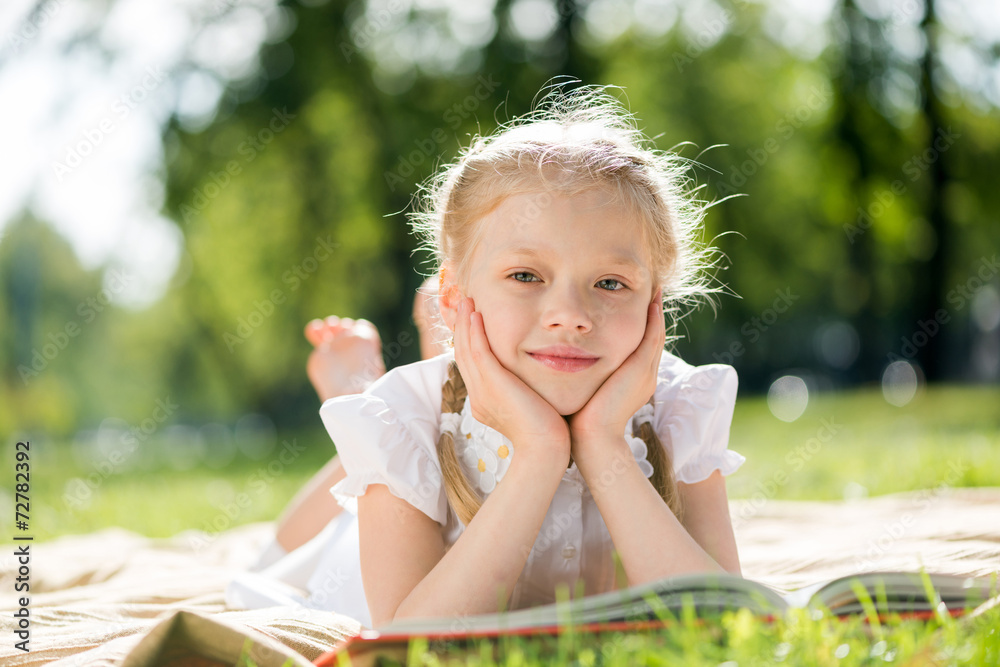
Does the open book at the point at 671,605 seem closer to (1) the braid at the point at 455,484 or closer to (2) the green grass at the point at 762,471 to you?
(1) the braid at the point at 455,484

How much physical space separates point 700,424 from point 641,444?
17 centimetres

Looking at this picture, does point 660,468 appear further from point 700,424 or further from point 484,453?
point 484,453

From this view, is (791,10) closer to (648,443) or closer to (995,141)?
(995,141)

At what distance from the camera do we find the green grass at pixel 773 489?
1.24 m

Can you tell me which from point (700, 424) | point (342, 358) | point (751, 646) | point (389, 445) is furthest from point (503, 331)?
point (342, 358)

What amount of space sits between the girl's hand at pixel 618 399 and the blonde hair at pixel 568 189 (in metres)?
0.25

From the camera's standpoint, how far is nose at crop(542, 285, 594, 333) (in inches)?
72.6

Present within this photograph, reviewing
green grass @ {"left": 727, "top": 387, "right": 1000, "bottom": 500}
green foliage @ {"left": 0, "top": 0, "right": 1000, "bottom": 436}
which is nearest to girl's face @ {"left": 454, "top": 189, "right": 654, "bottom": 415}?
green grass @ {"left": 727, "top": 387, "right": 1000, "bottom": 500}

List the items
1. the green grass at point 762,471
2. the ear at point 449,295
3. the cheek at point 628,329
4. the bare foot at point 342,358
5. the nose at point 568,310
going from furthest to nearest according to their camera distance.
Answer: the green grass at point 762,471
the bare foot at point 342,358
the ear at point 449,295
the cheek at point 628,329
the nose at point 568,310

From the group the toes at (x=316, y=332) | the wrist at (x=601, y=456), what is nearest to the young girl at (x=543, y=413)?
the wrist at (x=601, y=456)

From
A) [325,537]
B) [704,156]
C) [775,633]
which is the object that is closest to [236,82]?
[704,156]

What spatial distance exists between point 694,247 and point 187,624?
1762mm

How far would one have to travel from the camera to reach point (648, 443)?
2.20 meters

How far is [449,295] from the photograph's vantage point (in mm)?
2258
